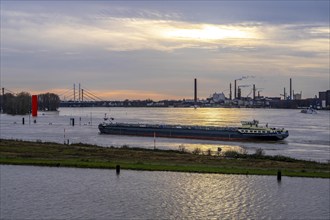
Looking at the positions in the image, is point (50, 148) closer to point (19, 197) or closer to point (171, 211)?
point (19, 197)

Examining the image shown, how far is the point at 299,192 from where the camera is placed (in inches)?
918

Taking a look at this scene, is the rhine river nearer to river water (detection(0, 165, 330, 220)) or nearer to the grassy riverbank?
river water (detection(0, 165, 330, 220))

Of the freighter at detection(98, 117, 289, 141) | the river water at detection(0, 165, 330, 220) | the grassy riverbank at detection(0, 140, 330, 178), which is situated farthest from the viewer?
the freighter at detection(98, 117, 289, 141)

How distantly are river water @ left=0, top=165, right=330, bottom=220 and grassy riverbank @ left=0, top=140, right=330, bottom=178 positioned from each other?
6.82 feet

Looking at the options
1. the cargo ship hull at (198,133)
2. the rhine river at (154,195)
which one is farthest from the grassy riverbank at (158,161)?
the cargo ship hull at (198,133)

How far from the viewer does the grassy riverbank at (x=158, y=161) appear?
30.3 metres

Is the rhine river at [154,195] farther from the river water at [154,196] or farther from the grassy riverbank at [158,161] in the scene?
the grassy riverbank at [158,161]

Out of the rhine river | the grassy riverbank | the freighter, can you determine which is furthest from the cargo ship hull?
the rhine river

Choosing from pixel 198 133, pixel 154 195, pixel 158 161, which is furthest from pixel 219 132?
pixel 154 195

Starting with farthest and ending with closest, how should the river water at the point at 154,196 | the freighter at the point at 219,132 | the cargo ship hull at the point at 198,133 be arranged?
1. the cargo ship hull at the point at 198,133
2. the freighter at the point at 219,132
3. the river water at the point at 154,196

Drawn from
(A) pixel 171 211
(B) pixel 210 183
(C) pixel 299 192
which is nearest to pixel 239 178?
(B) pixel 210 183

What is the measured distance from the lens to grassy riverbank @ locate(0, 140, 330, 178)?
30.3 meters

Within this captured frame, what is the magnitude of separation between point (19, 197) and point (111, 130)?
205ft

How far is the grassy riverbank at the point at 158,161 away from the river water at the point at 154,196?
208cm
